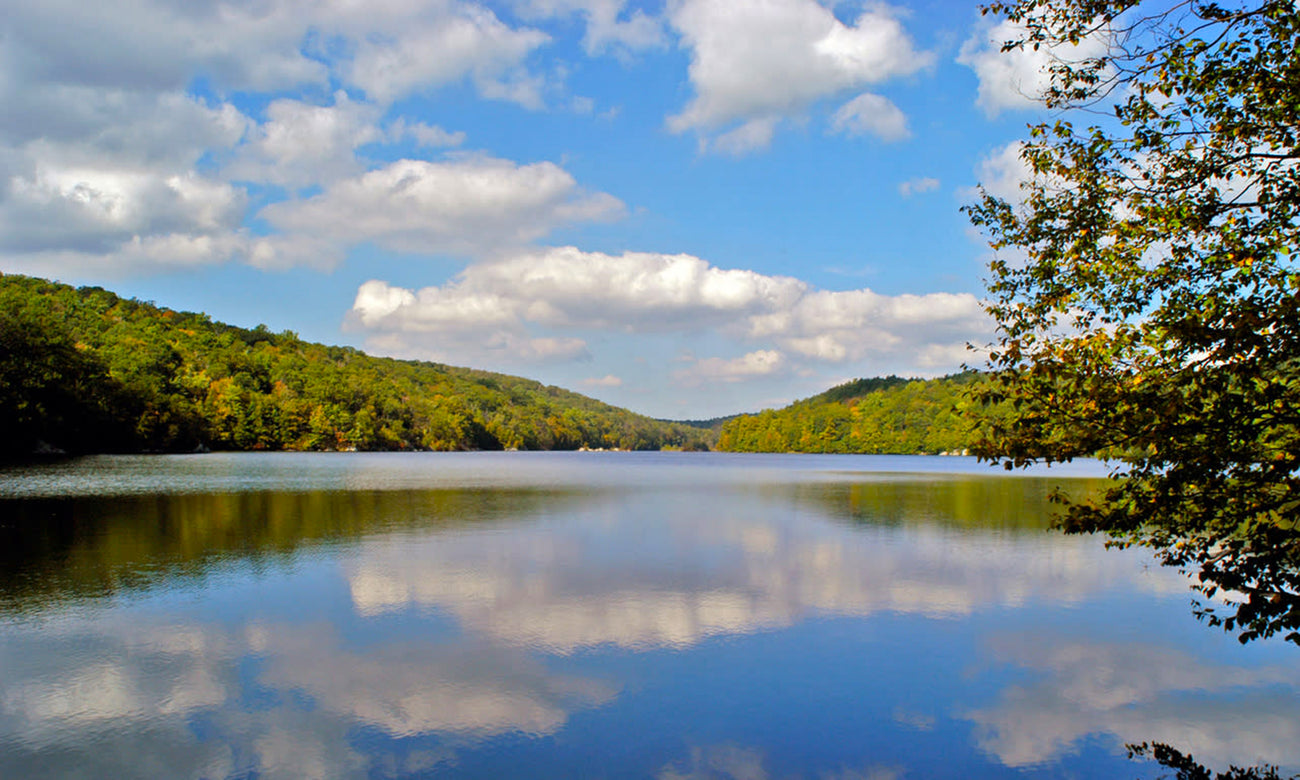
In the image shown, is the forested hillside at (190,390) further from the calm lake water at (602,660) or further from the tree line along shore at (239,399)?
the calm lake water at (602,660)

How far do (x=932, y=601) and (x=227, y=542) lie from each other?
16439 mm

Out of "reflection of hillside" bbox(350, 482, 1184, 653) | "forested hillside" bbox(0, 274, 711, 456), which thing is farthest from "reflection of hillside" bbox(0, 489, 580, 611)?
"forested hillside" bbox(0, 274, 711, 456)

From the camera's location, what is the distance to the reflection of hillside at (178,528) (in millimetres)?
14414

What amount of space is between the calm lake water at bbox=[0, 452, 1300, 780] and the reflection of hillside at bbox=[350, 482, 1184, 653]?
3.9 inches

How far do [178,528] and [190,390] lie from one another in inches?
3270

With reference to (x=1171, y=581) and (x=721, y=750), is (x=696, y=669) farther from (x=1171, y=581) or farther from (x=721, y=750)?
(x=1171, y=581)

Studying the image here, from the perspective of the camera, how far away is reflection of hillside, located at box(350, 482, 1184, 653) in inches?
479

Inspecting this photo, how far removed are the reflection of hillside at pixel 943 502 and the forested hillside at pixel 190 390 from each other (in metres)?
59.6

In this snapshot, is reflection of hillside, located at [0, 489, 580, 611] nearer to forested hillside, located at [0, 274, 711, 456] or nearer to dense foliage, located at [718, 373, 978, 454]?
forested hillside, located at [0, 274, 711, 456]

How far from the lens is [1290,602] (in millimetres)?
5875

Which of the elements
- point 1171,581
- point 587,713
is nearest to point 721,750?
point 587,713

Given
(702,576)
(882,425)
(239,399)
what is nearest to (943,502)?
(702,576)

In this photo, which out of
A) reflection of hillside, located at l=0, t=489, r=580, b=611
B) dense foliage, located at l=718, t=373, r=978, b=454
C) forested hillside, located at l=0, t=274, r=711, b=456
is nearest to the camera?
reflection of hillside, located at l=0, t=489, r=580, b=611

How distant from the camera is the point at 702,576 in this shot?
1574 centimetres
